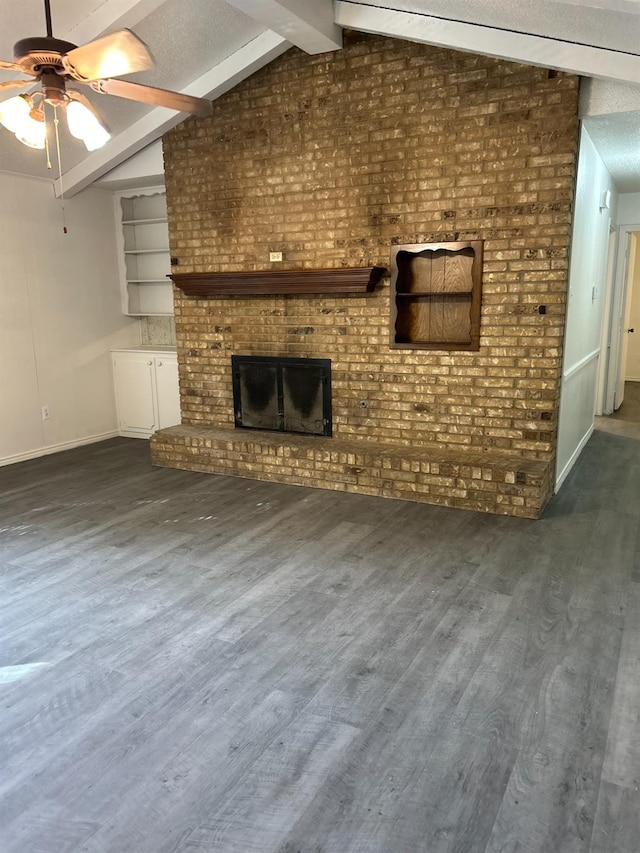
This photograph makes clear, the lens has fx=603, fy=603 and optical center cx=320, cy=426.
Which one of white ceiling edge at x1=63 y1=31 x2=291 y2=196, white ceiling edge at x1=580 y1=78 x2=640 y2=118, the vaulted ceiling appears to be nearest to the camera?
the vaulted ceiling

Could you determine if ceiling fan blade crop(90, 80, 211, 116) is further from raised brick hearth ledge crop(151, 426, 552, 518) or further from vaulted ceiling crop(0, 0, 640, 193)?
raised brick hearth ledge crop(151, 426, 552, 518)

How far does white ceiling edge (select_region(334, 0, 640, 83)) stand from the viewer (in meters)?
3.15

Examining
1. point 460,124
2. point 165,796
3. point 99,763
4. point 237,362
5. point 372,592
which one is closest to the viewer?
point 165,796

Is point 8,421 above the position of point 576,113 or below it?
below

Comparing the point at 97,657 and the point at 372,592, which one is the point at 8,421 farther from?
the point at 372,592

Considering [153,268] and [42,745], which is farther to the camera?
[153,268]

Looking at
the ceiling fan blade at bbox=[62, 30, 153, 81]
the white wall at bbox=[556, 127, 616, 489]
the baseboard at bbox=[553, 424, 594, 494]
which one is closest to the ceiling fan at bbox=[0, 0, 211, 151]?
the ceiling fan blade at bbox=[62, 30, 153, 81]

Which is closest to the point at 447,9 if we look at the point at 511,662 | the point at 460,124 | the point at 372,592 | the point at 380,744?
the point at 460,124

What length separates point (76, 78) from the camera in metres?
2.31

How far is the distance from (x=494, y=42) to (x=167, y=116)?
2.43m

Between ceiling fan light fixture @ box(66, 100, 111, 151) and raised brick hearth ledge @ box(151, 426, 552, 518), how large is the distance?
2.36 m

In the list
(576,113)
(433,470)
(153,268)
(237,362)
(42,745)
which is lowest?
(42,745)

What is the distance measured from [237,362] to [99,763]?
11.3ft

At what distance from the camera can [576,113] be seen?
349 centimetres
